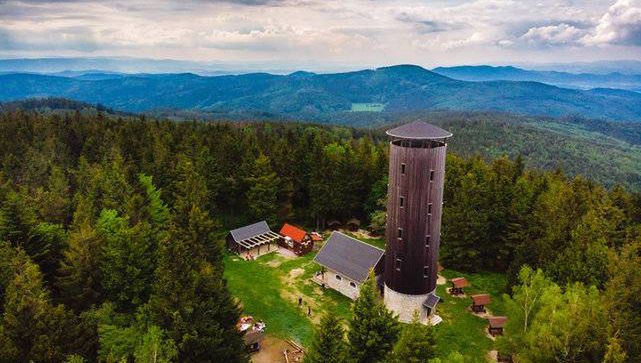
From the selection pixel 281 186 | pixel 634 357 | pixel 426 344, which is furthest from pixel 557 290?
pixel 281 186

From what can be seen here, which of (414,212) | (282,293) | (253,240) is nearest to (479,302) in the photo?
(414,212)

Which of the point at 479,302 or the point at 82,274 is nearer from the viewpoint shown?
the point at 82,274

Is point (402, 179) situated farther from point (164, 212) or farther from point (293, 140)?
point (293, 140)

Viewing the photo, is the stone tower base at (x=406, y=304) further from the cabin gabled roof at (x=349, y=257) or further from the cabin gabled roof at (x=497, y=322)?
the cabin gabled roof at (x=497, y=322)

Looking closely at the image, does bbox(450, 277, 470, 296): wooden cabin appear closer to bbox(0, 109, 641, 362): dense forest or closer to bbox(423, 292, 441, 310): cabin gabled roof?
bbox(0, 109, 641, 362): dense forest

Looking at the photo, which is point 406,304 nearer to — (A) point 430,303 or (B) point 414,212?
(A) point 430,303
